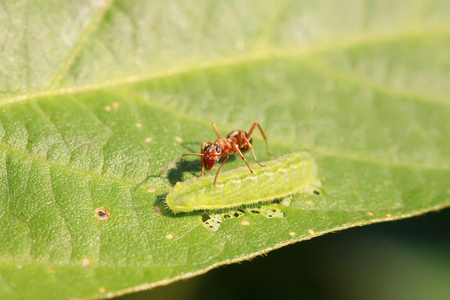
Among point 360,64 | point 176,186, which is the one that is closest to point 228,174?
point 176,186

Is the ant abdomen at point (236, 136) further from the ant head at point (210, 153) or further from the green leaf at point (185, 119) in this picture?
the ant head at point (210, 153)

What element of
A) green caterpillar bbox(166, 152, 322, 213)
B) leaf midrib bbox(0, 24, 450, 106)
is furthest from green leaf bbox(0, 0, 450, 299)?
green caterpillar bbox(166, 152, 322, 213)

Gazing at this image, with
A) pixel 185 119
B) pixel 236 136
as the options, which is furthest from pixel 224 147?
pixel 185 119

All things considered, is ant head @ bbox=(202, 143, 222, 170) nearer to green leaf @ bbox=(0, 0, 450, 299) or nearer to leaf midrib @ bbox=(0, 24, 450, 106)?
green leaf @ bbox=(0, 0, 450, 299)

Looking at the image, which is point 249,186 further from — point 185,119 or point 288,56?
point 288,56

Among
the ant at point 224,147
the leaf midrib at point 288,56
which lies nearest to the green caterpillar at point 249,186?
the ant at point 224,147
